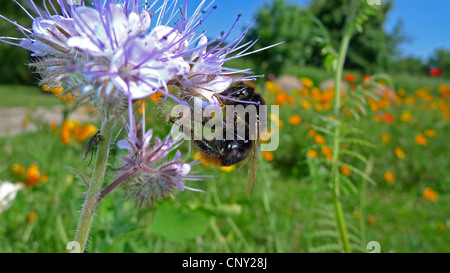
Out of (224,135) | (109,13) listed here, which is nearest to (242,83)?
(224,135)

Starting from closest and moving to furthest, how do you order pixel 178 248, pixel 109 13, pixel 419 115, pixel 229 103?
pixel 109 13, pixel 229 103, pixel 178 248, pixel 419 115

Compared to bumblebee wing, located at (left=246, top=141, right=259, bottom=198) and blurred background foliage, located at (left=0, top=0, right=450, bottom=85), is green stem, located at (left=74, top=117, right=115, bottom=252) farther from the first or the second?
blurred background foliage, located at (left=0, top=0, right=450, bottom=85)

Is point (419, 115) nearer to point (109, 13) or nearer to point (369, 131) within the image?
point (369, 131)

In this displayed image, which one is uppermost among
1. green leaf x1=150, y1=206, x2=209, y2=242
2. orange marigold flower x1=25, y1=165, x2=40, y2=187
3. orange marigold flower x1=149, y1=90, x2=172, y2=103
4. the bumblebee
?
orange marigold flower x1=25, y1=165, x2=40, y2=187

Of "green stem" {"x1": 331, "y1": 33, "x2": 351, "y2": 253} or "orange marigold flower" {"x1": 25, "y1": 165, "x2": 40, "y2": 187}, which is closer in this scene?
"green stem" {"x1": 331, "y1": 33, "x2": 351, "y2": 253}

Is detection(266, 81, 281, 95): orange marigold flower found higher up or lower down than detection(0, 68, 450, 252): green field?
higher up

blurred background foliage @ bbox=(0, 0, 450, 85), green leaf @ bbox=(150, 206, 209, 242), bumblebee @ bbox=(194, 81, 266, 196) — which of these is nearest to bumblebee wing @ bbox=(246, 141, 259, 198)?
bumblebee @ bbox=(194, 81, 266, 196)

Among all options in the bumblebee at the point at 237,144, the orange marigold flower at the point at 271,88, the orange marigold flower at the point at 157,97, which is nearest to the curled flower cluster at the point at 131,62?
the orange marigold flower at the point at 157,97
